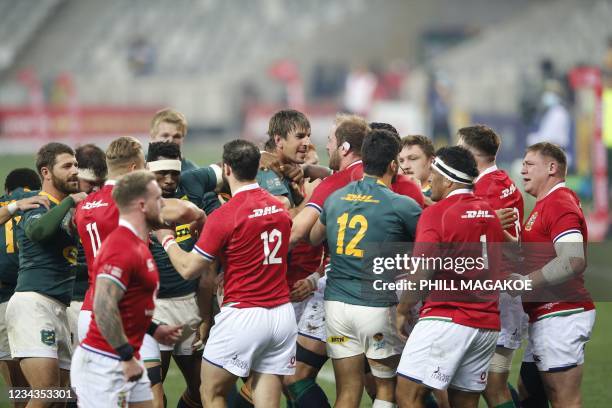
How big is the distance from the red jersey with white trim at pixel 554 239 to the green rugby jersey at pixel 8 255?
13.5 feet

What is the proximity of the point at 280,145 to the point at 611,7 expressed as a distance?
37.5m

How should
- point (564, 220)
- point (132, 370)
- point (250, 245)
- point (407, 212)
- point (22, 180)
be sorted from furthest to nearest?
point (22, 180) < point (564, 220) < point (407, 212) < point (250, 245) < point (132, 370)

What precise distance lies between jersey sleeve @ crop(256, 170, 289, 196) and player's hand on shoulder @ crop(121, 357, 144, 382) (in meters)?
2.28

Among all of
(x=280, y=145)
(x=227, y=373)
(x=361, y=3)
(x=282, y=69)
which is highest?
(x=361, y=3)

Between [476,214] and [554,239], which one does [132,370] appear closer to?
[476,214]

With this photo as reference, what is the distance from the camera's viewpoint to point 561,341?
7762mm

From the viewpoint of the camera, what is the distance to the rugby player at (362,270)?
7.52 m

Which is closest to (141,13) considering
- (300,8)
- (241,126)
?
(300,8)

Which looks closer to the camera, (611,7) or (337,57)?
(611,7)

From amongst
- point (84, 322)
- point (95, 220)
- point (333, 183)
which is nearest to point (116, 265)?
point (95, 220)

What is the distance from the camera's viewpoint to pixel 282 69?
1727 inches

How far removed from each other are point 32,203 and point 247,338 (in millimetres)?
2085

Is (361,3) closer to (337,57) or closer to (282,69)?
(337,57)

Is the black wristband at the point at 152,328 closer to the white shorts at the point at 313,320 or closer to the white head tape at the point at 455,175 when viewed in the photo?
the white shorts at the point at 313,320
